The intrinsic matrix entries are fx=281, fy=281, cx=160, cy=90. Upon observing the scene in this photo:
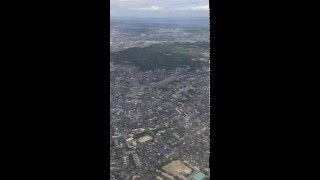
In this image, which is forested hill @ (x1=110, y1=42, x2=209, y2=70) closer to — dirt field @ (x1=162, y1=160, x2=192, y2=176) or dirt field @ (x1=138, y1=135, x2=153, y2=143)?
dirt field @ (x1=138, y1=135, x2=153, y2=143)

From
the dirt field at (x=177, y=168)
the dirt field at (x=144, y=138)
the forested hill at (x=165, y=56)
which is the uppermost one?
the forested hill at (x=165, y=56)

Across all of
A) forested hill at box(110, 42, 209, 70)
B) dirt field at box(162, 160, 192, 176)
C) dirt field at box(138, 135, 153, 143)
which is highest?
forested hill at box(110, 42, 209, 70)

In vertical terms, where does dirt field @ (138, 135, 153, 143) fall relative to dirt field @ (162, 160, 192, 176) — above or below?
above

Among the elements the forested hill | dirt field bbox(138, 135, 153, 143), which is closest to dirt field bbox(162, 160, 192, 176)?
dirt field bbox(138, 135, 153, 143)

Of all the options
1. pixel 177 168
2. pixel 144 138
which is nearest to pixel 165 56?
pixel 144 138

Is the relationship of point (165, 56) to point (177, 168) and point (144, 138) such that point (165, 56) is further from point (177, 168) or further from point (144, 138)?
point (177, 168)

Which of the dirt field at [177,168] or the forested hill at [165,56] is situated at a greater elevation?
the forested hill at [165,56]

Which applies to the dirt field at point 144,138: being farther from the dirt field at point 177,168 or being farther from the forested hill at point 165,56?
the forested hill at point 165,56

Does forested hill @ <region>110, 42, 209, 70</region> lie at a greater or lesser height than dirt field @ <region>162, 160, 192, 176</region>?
greater

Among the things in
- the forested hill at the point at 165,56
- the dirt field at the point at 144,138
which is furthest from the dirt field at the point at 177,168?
the forested hill at the point at 165,56

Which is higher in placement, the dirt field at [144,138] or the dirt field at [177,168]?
the dirt field at [144,138]
